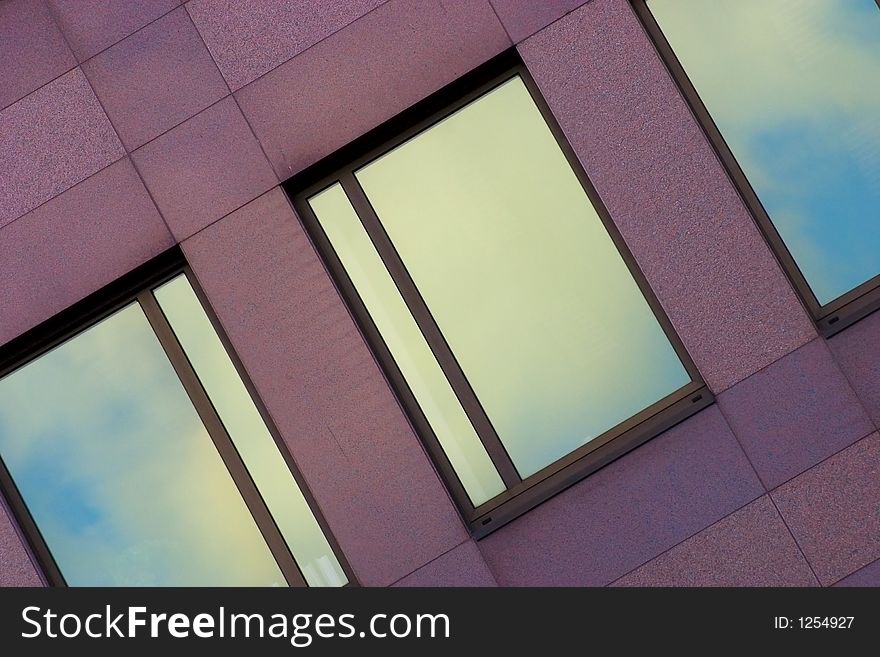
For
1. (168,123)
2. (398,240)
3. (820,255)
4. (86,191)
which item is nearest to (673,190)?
(820,255)

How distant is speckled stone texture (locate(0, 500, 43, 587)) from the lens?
774cm

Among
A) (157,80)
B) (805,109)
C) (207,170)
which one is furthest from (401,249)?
(805,109)

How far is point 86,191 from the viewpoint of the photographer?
7.85 m

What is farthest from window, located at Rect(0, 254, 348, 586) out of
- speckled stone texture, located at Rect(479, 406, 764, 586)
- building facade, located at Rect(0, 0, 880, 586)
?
speckled stone texture, located at Rect(479, 406, 764, 586)

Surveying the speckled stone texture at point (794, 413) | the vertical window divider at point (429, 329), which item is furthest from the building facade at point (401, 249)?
the vertical window divider at point (429, 329)

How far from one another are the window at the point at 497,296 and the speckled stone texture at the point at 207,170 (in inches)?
17.6

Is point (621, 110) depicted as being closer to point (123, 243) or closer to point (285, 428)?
point (285, 428)

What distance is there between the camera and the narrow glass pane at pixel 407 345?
760cm

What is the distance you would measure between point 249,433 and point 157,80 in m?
3.10

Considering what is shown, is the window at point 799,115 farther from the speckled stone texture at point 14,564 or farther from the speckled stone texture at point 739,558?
the speckled stone texture at point 14,564

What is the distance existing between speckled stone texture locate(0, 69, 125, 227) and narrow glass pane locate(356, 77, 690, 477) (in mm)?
2310

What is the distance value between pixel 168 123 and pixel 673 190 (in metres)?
4.24

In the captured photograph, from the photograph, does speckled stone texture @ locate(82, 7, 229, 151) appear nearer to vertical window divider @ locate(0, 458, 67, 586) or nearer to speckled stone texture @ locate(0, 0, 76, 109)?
speckled stone texture @ locate(0, 0, 76, 109)

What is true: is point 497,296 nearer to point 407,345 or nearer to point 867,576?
point 407,345
